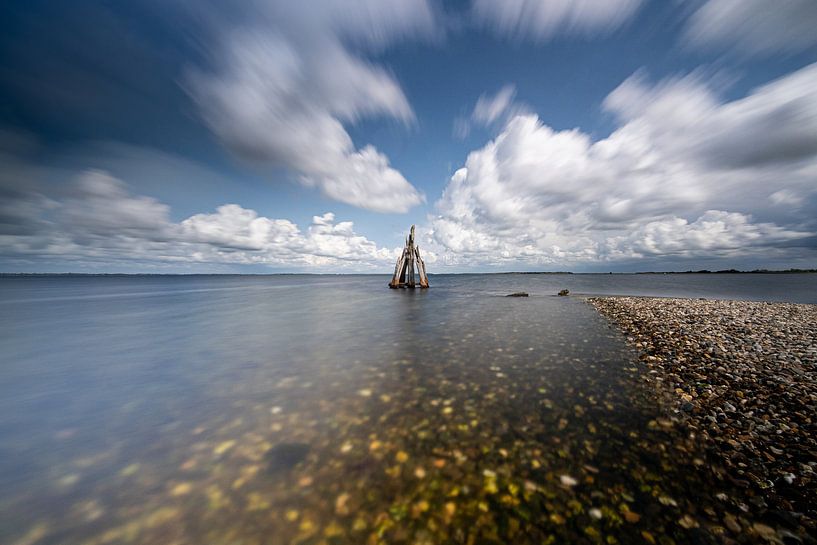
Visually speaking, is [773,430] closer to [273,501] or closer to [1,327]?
[273,501]

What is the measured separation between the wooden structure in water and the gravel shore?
102 feet

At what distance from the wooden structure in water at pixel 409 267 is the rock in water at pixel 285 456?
36.7 metres

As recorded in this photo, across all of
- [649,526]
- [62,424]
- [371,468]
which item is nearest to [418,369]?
[371,468]

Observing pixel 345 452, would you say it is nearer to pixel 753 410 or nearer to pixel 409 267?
pixel 753 410

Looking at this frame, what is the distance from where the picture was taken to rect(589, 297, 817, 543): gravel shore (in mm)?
3787

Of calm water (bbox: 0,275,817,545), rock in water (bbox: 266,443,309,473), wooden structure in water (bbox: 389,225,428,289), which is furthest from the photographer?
wooden structure in water (bbox: 389,225,428,289)

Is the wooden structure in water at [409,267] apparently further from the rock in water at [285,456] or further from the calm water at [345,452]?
the rock in water at [285,456]

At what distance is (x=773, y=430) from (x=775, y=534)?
10.9ft

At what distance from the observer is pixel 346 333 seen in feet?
53.3

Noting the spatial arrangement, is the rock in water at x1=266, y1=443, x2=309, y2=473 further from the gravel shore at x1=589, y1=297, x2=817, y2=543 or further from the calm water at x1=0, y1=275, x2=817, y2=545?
the gravel shore at x1=589, y1=297, x2=817, y2=543

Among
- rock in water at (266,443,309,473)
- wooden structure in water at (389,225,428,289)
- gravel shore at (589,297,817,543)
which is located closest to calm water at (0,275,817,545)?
rock in water at (266,443,309,473)

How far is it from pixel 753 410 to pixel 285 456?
9.83 m

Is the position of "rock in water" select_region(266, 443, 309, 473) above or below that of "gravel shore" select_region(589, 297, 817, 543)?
below

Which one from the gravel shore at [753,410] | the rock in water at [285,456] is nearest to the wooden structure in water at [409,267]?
the gravel shore at [753,410]
